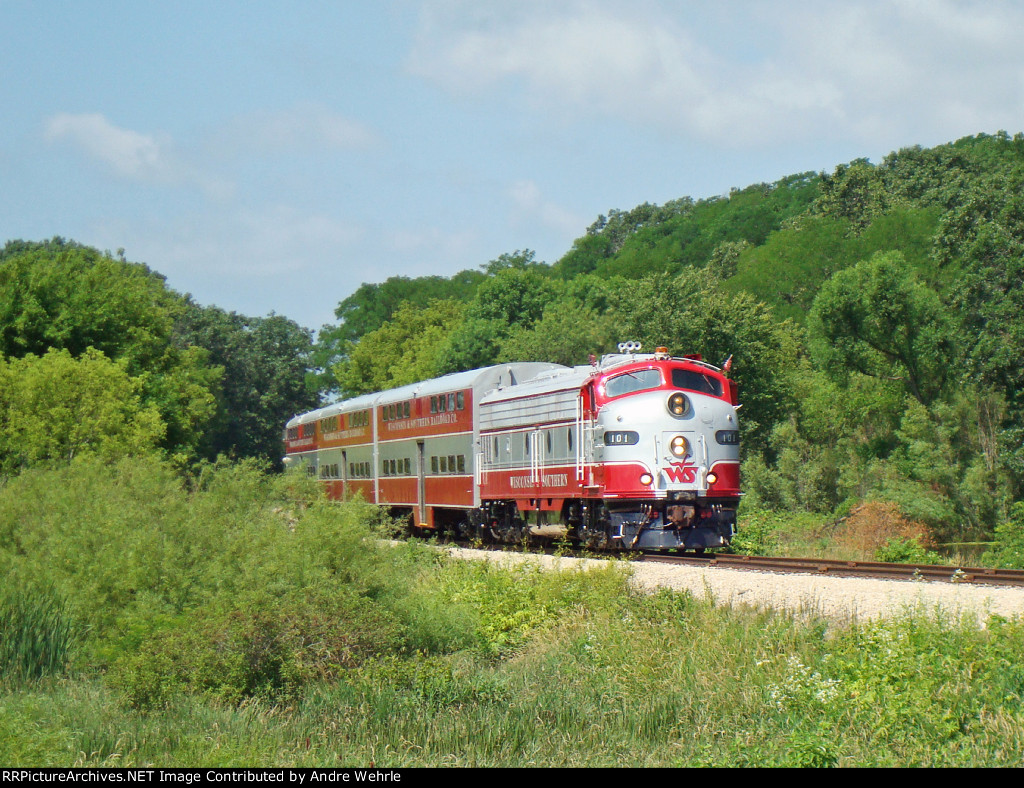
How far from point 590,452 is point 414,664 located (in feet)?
26.9

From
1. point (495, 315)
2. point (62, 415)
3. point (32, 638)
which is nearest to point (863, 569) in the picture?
point (32, 638)

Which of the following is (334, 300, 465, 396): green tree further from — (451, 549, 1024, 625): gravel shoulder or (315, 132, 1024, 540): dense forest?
(451, 549, 1024, 625): gravel shoulder

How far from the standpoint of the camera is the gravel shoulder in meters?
14.0

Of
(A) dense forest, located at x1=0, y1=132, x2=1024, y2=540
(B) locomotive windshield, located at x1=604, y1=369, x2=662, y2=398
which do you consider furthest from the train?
(A) dense forest, located at x1=0, y1=132, x2=1024, y2=540

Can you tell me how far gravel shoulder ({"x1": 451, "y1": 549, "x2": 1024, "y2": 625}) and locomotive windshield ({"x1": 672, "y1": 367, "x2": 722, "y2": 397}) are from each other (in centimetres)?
431

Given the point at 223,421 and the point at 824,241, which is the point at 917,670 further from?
the point at 223,421

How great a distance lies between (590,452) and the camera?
22.0m


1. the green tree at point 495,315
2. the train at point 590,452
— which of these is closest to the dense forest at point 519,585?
the train at point 590,452

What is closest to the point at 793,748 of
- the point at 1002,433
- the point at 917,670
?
the point at 917,670

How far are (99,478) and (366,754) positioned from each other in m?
18.0

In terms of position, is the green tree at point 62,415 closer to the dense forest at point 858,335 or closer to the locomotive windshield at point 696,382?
the locomotive windshield at point 696,382

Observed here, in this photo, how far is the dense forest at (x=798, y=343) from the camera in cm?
3534

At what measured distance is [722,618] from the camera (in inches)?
592

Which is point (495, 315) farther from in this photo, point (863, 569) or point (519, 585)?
point (863, 569)
